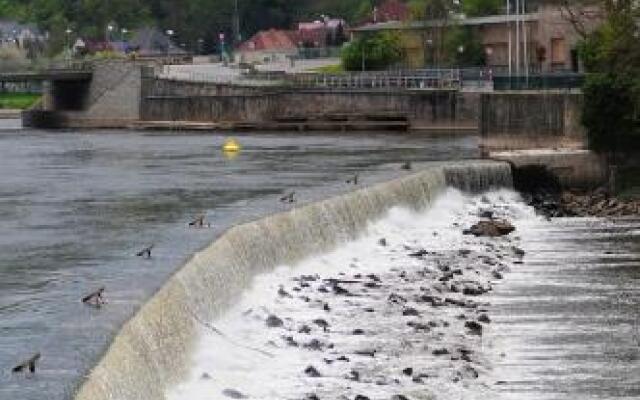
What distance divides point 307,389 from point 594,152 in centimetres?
3274

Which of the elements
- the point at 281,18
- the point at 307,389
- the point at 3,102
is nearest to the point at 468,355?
the point at 307,389

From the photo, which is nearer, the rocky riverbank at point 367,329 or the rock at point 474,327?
the rocky riverbank at point 367,329

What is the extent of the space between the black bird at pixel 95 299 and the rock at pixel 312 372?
323 centimetres

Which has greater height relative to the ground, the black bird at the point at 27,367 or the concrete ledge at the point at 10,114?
the black bird at the point at 27,367

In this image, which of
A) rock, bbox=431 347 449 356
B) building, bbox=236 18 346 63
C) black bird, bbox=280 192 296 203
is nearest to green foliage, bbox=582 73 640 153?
black bird, bbox=280 192 296 203

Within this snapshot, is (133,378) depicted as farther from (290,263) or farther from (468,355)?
(290,263)

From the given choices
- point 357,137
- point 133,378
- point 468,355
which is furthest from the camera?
point 357,137

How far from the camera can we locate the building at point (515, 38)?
94.1 metres

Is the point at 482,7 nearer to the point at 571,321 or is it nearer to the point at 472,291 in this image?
the point at 472,291

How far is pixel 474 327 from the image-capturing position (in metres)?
27.9

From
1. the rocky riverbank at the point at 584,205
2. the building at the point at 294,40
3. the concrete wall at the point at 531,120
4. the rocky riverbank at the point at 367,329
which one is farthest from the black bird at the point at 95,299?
the building at the point at 294,40

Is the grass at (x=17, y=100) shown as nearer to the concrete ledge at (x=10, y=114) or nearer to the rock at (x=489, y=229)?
the concrete ledge at (x=10, y=114)

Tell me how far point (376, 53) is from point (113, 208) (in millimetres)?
74197

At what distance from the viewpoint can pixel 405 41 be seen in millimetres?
121438
